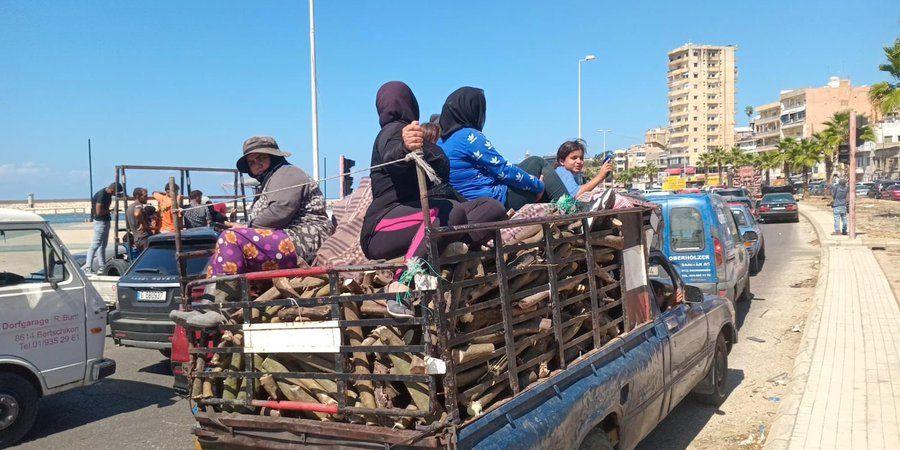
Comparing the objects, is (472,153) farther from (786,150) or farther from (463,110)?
(786,150)

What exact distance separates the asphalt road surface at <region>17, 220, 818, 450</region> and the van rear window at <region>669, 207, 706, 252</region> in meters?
1.43

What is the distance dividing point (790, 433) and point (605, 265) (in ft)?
7.36

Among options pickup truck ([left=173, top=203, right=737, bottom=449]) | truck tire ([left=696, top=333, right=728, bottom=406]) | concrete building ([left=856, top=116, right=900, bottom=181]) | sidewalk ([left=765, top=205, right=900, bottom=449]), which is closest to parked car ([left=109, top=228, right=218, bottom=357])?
pickup truck ([left=173, top=203, right=737, bottom=449])

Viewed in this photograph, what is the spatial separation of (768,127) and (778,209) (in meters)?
93.9

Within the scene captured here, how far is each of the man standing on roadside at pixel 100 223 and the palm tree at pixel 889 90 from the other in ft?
88.3

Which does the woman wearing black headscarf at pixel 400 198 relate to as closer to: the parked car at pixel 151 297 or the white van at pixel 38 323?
the white van at pixel 38 323

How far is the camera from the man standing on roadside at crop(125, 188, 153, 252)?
37.7 feet

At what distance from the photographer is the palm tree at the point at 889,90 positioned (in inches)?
975

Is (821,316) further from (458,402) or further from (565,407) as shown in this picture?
(458,402)

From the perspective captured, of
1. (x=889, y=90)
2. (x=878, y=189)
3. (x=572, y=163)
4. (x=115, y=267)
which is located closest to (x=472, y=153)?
(x=572, y=163)

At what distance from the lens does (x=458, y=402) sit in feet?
8.82

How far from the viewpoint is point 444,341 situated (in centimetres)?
257

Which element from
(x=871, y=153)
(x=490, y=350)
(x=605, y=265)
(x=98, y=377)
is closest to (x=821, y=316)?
(x=605, y=265)

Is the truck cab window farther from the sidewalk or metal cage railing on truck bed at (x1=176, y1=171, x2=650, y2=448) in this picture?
the sidewalk
